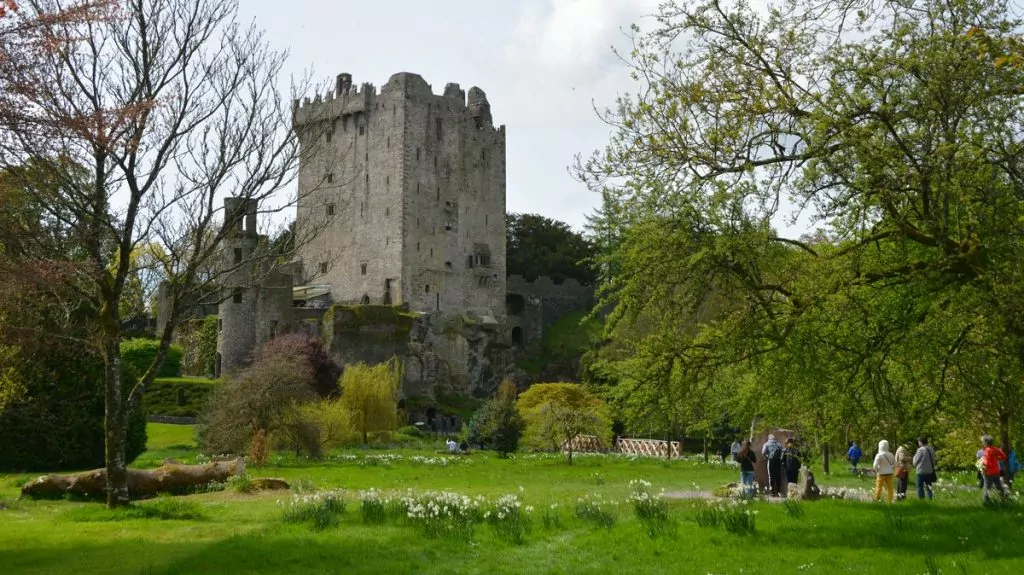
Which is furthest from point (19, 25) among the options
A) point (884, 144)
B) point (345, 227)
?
point (345, 227)

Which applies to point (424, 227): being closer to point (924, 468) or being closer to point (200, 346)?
point (200, 346)

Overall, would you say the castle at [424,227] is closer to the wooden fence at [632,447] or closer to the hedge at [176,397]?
the hedge at [176,397]

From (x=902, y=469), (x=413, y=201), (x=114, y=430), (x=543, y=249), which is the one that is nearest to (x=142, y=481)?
(x=114, y=430)

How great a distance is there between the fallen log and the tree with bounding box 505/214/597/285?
66.7m

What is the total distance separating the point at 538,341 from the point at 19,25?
69.4m

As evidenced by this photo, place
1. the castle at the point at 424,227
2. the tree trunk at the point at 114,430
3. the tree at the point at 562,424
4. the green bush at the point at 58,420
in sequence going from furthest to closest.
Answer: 1. the castle at the point at 424,227
2. the tree at the point at 562,424
3. the green bush at the point at 58,420
4. the tree trunk at the point at 114,430

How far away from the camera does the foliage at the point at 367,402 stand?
39.4 meters

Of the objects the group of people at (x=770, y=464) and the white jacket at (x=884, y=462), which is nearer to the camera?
the white jacket at (x=884, y=462)

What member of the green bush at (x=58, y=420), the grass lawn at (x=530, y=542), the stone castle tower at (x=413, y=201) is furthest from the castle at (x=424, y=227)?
the grass lawn at (x=530, y=542)

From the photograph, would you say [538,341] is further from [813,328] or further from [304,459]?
[813,328]

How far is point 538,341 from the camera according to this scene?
78.9 m

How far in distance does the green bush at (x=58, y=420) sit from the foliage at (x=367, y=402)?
1359cm

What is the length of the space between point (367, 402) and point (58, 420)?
632 inches

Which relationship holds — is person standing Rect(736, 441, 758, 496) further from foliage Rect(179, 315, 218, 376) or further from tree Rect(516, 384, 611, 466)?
foliage Rect(179, 315, 218, 376)
